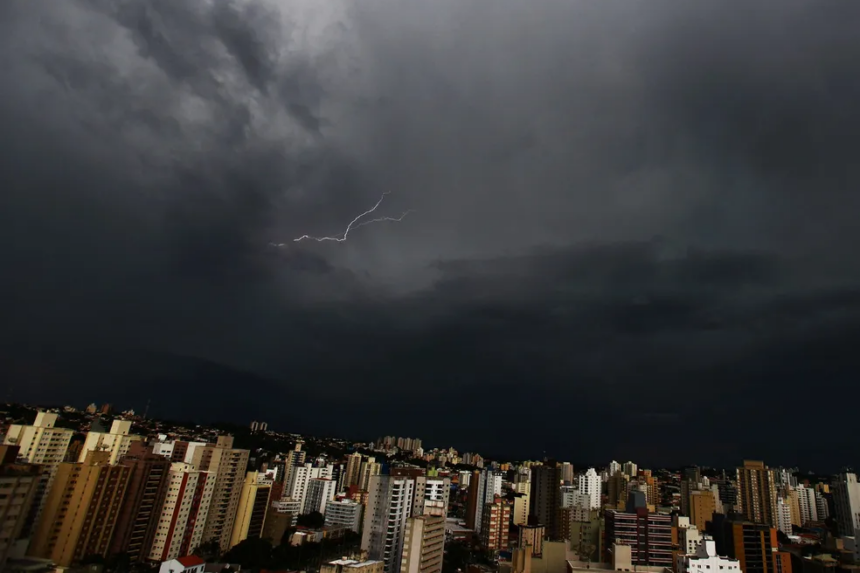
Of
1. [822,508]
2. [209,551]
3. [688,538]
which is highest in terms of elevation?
[822,508]

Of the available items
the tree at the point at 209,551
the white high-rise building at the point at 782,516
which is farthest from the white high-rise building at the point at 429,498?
the white high-rise building at the point at 782,516

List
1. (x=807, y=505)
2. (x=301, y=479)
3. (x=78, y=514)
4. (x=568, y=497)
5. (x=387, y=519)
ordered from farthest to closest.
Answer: (x=807, y=505) < (x=568, y=497) < (x=301, y=479) < (x=387, y=519) < (x=78, y=514)

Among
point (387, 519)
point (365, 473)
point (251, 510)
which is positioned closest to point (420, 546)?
point (387, 519)

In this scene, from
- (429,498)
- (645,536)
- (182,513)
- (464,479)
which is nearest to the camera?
(645,536)

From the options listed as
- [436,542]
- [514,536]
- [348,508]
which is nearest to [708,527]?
[514,536]

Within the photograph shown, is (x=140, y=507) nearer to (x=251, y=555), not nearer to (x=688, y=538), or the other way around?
(x=251, y=555)

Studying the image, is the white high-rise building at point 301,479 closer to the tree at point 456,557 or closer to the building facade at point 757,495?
the tree at point 456,557
